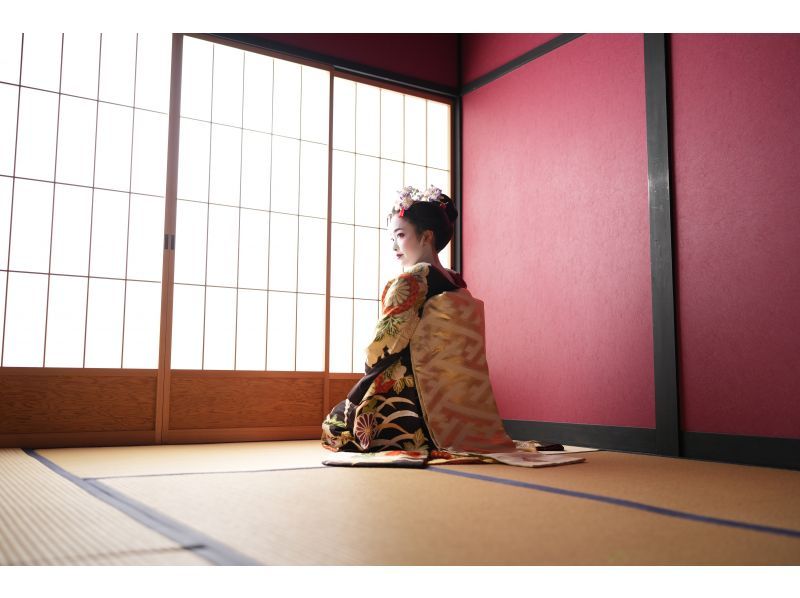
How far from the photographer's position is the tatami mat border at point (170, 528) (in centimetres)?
126

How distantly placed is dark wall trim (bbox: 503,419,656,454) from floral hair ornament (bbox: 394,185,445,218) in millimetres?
1448

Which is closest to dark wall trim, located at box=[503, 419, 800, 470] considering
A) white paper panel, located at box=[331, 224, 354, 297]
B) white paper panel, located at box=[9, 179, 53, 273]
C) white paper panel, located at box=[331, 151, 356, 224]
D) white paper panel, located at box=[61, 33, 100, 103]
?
white paper panel, located at box=[331, 224, 354, 297]

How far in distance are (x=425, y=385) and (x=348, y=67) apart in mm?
2457

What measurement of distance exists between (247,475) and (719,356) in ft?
6.79

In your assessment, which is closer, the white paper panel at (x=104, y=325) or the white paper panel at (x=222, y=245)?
the white paper panel at (x=104, y=325)

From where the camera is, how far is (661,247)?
3320 millimetres

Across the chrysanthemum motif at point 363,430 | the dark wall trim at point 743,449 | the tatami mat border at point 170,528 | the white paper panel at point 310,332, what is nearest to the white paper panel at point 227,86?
the white paper panel at point 310,332

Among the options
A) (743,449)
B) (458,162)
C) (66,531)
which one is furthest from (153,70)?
(743,449)

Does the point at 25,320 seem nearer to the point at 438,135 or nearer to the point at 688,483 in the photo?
the point at 438,135

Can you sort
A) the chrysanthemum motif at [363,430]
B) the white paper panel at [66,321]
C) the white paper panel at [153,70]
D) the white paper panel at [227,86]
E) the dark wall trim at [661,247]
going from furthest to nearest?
the white paper panel at [227,86]
the white paper panel at [153,70]
the white paper panel at [66,321]
the dark wall trim at [661,247]
the chrysanthemum motif at [363,430]

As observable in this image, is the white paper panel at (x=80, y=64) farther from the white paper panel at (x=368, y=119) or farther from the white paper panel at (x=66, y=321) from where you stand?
the white paper panel at (x=368, y=119)

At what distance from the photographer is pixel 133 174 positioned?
12.7 ft

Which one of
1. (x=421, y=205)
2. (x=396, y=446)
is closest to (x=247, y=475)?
(x=396, y=446)

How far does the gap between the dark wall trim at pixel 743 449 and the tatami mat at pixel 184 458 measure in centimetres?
165
